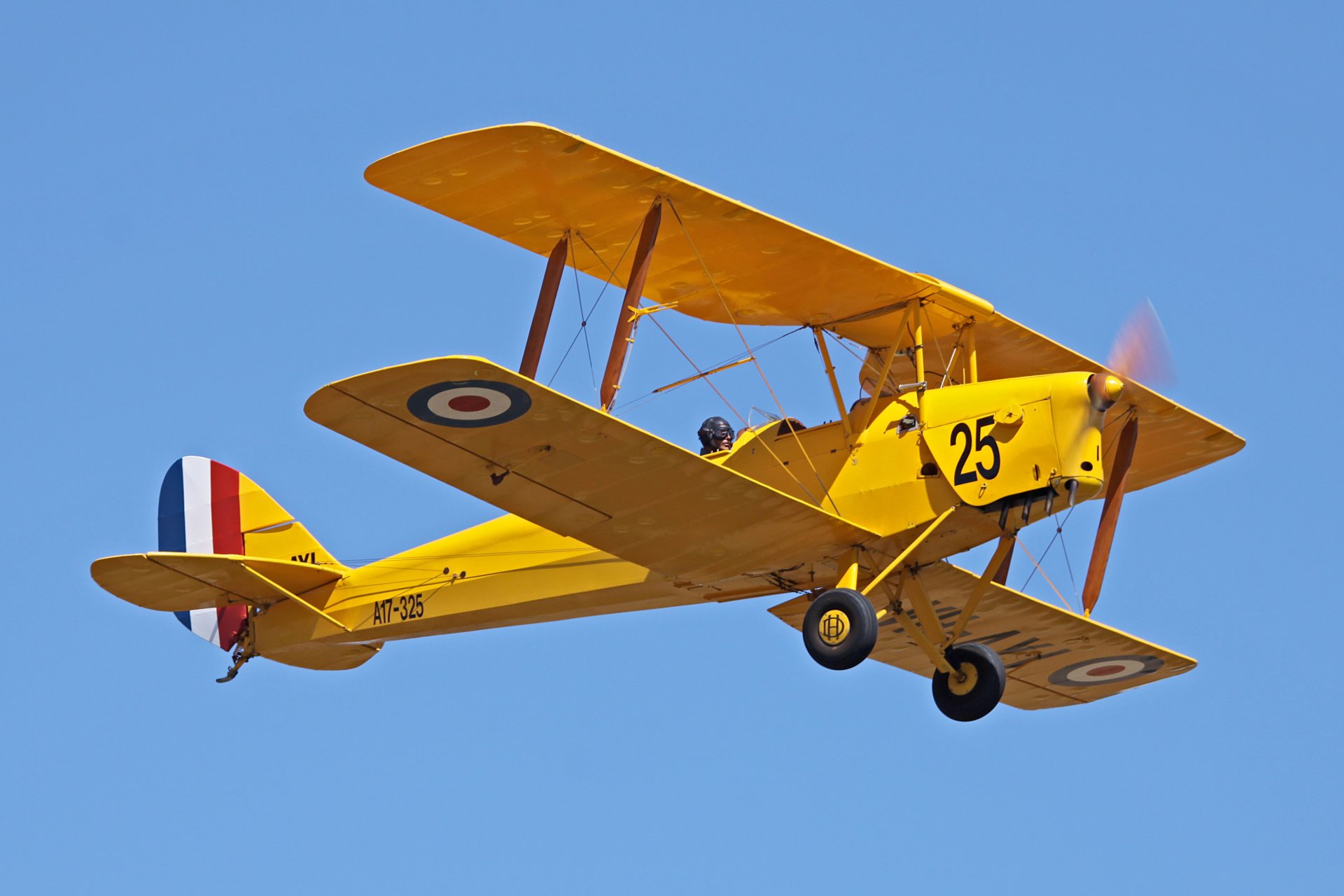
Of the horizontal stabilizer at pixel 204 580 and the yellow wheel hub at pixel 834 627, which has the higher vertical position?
the horizontal stabilizer at pixel 204 580

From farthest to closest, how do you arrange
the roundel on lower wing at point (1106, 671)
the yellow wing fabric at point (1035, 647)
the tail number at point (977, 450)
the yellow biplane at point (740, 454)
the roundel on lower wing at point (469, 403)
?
the roundel on lower wing at point (1106, 671) < the yellow wing fabric at point (1035, 647) < the tail number at point (977, 450) < the yellow biplane at point (740, 454) < the roundel on lower wing at point (469, 403)

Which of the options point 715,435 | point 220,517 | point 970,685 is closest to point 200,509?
point 220,517

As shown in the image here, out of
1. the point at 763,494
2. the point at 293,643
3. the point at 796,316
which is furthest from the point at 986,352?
the point at 293,643

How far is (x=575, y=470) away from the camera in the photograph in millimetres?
14969

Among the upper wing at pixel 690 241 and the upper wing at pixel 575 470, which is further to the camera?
the upper wing at pixel 690 241

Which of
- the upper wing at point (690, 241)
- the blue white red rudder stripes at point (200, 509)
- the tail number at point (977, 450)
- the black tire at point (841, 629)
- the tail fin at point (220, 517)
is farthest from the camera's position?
the blue white red rudder stripes at point (200, 509)

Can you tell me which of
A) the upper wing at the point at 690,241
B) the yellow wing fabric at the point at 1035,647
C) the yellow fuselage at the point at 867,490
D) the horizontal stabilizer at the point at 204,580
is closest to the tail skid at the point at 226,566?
the horizontal stabilizer at the point at 204,580

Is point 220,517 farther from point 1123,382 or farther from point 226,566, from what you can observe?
point 1123,382

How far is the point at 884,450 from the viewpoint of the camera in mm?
15750

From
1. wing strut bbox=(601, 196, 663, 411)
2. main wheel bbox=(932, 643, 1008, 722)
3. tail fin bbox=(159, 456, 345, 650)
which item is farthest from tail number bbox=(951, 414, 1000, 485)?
tail fin bbox=(159, 456, 345, 650)

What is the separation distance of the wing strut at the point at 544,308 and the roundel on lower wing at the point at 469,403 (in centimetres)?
80

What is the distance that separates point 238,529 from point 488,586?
3.84 m

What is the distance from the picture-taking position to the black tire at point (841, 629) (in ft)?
49.1

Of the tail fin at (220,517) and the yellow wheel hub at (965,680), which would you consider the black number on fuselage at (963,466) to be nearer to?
the yellow wheel hub at (965,680)
